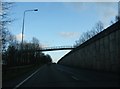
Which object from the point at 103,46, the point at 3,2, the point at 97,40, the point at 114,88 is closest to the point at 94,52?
the point at 97,40

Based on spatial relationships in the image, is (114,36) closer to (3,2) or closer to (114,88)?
(3,2)

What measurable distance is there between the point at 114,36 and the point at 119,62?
12.8 ft

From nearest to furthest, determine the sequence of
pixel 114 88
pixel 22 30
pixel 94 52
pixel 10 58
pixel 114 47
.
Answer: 1. pixel 114 88
2. pixel 114 47
3. pixel 94 52
4. pixel 22 30
5. pixel 10 58

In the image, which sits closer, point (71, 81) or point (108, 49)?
point (71, 81)

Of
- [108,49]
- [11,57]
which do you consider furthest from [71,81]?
[11,57]

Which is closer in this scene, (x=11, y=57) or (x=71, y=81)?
(x=71, y=81)

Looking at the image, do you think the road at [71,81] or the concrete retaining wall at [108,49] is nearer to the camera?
the road at [71,81]

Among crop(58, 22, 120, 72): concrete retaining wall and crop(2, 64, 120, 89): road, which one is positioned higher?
crop(58, 22, 120, 72): concrete retaining wall

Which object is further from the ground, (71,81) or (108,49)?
(108,49)

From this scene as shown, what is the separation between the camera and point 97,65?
45.5m

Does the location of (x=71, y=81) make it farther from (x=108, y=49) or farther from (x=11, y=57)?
(x=11, y=57)

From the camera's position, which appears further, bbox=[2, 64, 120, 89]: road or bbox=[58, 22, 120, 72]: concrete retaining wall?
bbox=[58, 22, 120, 72]: concrete retaining wall

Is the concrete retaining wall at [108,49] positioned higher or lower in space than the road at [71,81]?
higher

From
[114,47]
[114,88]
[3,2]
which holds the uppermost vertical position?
[3,2]
